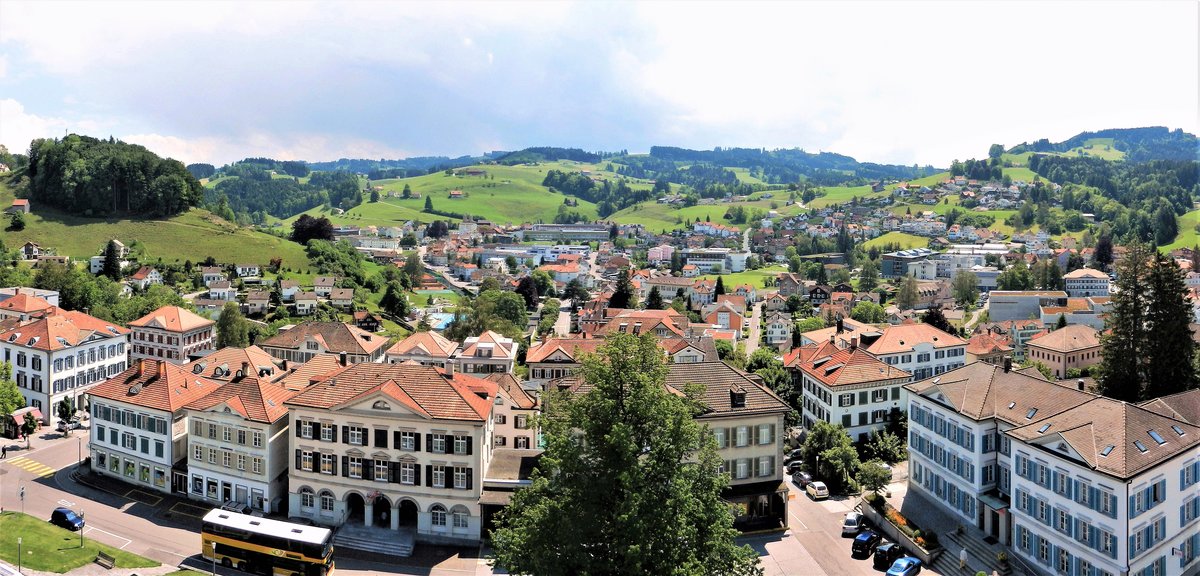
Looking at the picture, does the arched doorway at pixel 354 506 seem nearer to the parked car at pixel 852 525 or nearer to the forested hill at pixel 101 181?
the parked car at pixel 852 525

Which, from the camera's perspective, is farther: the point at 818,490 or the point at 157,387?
the point at 157,387

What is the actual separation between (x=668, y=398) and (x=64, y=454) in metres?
42.8

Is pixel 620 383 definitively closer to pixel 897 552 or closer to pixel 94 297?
pixel 897 552

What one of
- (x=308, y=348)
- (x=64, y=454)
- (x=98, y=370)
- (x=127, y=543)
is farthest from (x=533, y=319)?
(x=127, y=543)

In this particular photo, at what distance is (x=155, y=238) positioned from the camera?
126 metres

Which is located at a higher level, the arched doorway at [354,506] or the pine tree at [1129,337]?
the pine tree at [1129,337]

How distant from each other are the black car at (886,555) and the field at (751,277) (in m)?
114

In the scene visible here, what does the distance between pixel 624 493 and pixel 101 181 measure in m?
134

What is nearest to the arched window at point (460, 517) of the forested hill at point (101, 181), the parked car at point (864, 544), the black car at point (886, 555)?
the parked car at point (864, 544)

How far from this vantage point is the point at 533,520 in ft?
85.1

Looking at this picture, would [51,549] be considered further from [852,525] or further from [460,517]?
[852,525]

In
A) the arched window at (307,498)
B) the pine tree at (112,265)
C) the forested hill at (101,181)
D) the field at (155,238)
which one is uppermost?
the forested hill at (101,181)

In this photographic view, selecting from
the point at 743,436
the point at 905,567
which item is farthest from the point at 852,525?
the point at 743,436

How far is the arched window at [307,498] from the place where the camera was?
4166 centimetres
